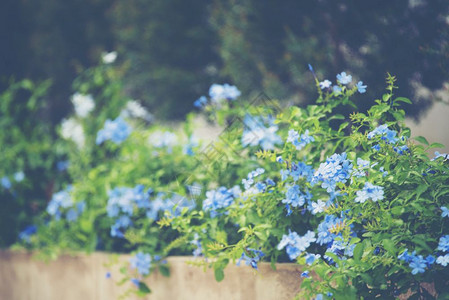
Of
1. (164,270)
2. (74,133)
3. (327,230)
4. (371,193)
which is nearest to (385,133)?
(371,193)

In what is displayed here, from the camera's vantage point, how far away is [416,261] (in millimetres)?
1421

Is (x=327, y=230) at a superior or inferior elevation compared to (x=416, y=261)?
superior

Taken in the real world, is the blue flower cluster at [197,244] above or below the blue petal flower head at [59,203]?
below

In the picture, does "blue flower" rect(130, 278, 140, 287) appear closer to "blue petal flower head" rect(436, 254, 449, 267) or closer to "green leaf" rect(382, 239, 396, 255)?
"green leaf" rect(382, 239, 396, 255)

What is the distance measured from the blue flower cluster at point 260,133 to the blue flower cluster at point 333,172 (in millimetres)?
411

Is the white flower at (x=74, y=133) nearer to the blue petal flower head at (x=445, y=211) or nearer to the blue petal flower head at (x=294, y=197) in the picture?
the blue petal flower head at (x=294, y=197)

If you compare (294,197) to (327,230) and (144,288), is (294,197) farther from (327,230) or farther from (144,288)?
(144,288)

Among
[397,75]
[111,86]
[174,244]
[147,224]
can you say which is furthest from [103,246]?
[397,75]

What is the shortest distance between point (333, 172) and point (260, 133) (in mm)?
594

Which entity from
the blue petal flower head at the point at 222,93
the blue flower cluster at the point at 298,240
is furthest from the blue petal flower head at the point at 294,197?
the blue petal flower head at the point at 222,93

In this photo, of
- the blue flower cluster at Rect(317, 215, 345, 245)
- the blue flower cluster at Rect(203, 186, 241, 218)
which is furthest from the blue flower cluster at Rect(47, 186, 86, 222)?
the blue flower cluster at Rect(317, 215, 345, 245)

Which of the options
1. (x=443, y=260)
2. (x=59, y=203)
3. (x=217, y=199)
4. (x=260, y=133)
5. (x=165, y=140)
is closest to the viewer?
(x=443, y=260)

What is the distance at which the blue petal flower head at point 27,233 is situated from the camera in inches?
116

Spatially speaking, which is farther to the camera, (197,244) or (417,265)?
(197,244)
